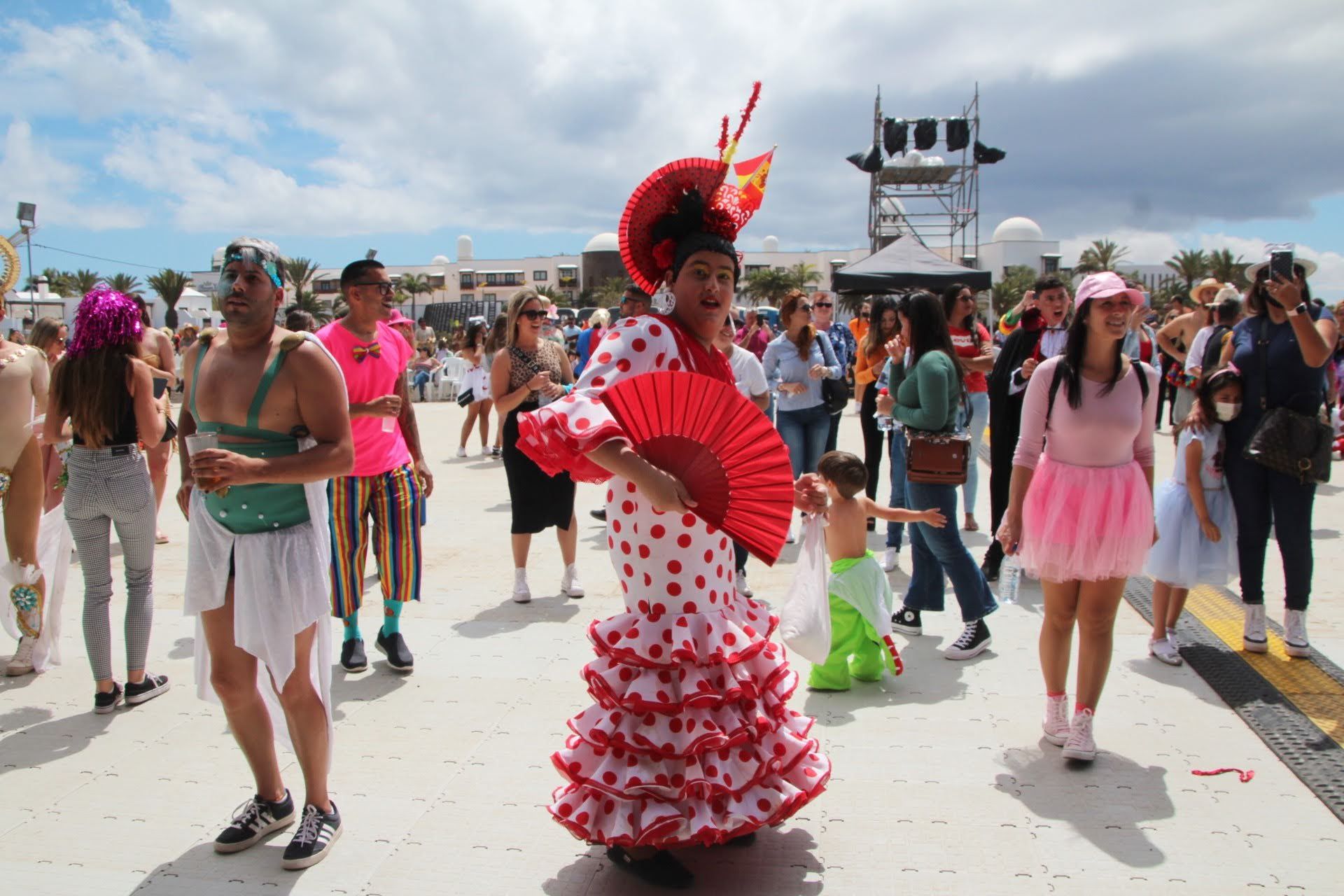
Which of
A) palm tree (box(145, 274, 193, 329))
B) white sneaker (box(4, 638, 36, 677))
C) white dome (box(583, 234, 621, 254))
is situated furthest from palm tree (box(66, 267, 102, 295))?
white sneaker (box(4, 638, 36, 677))

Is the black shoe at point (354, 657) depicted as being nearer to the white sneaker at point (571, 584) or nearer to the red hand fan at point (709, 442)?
the white sneaker at point (571, 584)

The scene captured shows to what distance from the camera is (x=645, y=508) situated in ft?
9.05

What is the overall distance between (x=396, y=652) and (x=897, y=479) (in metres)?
4.03

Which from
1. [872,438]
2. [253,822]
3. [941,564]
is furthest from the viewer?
[872,438]

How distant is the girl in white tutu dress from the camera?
4.73m

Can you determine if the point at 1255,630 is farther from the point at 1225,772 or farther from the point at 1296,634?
the point at 1225,772

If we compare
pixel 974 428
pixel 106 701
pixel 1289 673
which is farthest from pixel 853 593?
pixel 974 428

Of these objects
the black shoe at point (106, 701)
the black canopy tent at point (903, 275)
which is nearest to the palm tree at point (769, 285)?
the black canopy tent at point (903, 275)

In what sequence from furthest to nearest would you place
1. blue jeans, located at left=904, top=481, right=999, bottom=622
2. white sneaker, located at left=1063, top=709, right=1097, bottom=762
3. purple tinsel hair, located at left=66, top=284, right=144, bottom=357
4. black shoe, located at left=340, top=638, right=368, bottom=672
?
blue jeans, located at left=904, top=481, right=999, bottom=622 < black shoe, located at left=340, top=638, right=368, bottom=672 < purple tinsel hair, located at left=66, top=284, right=144, bottom=357 < white sneaker, located at left=1063, top=709, right=1097, bottom=762

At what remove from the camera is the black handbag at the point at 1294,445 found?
4.48 meters

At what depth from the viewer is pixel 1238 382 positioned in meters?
4.71

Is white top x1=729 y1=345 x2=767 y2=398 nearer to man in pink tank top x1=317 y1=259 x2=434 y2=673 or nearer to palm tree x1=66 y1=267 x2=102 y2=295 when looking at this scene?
man in pink tank top x1=317 y1=259 x2=434 y2=673

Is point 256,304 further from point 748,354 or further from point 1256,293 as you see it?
point 1256,293

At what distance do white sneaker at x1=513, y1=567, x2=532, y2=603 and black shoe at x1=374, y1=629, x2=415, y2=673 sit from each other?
1201mm
